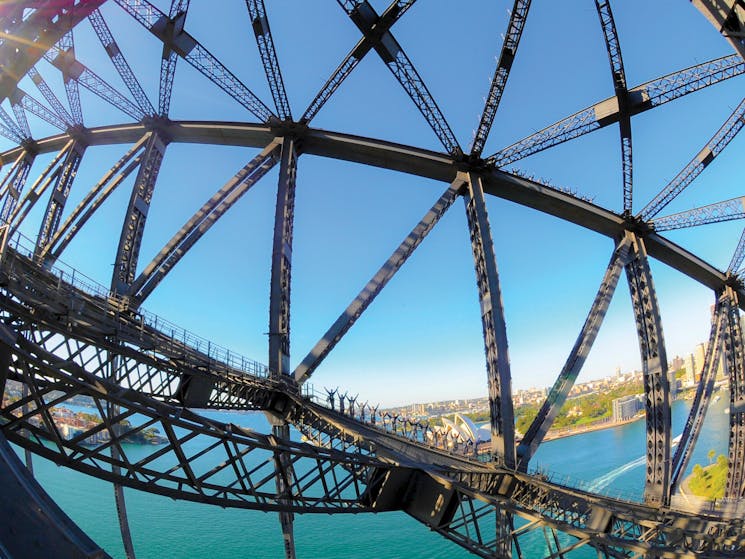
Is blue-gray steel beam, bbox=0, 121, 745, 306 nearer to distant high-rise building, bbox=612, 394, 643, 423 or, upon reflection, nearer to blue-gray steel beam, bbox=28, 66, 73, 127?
blue-gray steel beam, bbox=28, 66, 73, 127

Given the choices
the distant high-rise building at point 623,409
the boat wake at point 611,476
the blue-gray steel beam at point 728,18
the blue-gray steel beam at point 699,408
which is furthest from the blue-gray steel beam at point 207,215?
the distant high-rise building at point 623,409

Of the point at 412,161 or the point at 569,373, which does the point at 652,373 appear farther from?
the point at 412,161

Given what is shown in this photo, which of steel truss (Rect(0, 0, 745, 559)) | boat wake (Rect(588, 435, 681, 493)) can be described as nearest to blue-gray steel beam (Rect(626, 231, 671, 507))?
steel truss (Rect(0, 0, 745, 559))

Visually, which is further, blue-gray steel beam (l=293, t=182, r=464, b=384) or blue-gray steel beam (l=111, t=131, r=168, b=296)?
blue-gray steel beam (l=111, t=131, r=168, b=296)

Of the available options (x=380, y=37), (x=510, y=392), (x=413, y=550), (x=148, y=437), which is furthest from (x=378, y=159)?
(x=148, y=437)

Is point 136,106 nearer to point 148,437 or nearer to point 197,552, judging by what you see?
point 197,552

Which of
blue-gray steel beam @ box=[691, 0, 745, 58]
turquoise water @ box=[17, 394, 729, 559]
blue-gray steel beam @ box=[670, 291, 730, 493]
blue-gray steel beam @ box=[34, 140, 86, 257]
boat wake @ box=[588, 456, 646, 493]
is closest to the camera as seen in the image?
blue-gray steel beam @ box=[691, 0, 745, 58]

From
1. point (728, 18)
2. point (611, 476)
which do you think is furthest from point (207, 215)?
point (611, 476)
